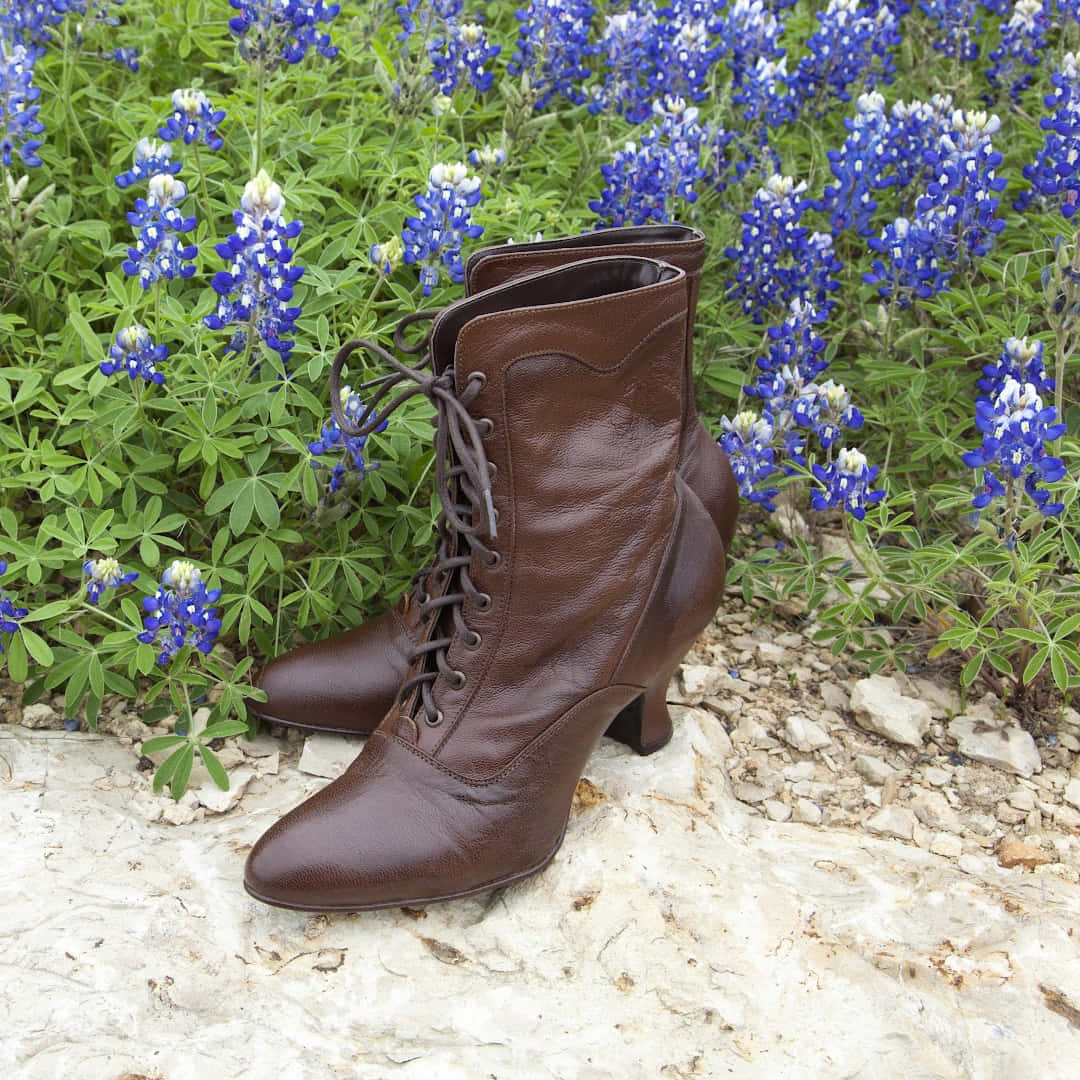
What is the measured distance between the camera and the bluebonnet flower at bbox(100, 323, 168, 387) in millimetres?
2287

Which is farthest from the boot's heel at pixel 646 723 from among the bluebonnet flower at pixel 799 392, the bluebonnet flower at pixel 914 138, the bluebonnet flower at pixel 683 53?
the bluebonnet flower at pixel 683 53

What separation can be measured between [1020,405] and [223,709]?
4.73 feet

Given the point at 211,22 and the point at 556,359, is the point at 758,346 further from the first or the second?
the point at 211,22

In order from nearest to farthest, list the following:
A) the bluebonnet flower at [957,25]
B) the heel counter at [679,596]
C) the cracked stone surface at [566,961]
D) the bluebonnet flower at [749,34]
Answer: the cracked stone surface at [566,961]
the heel counter at [679,596]
the bluebonnet flower at [749,34]
the bluebonnet flower at [957,25]

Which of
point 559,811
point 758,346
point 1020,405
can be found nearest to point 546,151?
point 758,346

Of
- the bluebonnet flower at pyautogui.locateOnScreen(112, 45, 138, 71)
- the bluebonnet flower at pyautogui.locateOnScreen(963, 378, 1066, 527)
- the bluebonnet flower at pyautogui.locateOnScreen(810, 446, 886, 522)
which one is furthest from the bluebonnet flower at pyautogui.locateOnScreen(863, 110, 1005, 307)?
the bluebonnet flower at pyautogui.locateOnScreen(112, 45, 138, 71)

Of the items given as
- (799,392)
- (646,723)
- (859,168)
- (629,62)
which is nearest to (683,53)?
(629,62)

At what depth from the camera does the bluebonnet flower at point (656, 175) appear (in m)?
2.86

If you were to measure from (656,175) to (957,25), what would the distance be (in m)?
1.32

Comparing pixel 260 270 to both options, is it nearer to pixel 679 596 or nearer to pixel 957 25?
pixel 679 596

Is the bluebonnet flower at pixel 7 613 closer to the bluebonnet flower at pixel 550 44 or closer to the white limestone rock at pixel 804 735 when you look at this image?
the white limestone rock at pixel 804 735

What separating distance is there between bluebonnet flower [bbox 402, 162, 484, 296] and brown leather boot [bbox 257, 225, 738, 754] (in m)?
0.38

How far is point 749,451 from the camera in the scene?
264 cm

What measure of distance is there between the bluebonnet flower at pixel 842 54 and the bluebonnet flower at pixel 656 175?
58 cm
